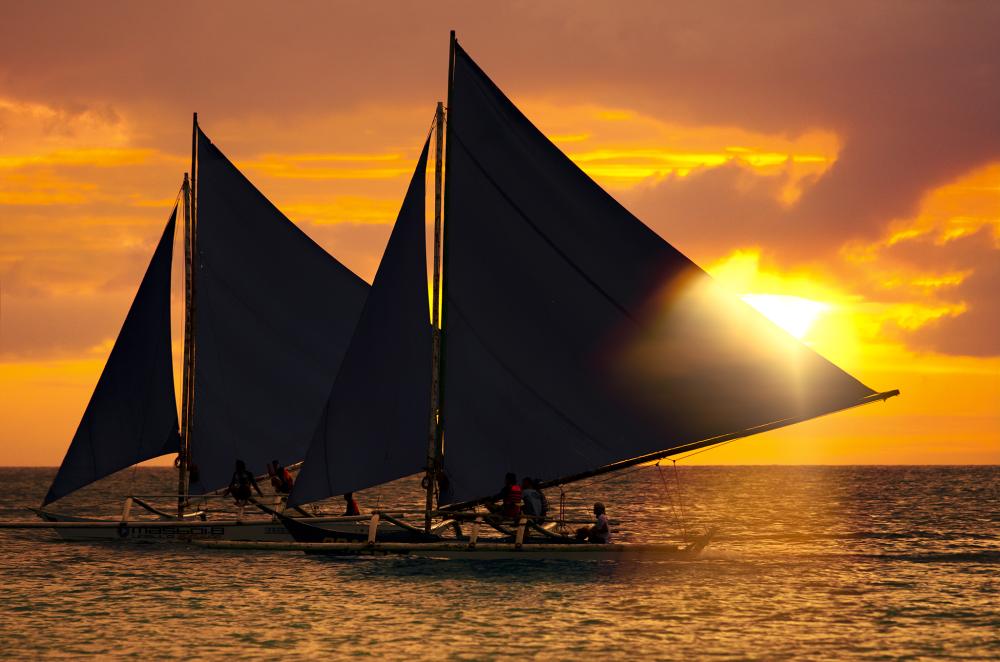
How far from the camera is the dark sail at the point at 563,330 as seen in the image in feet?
102

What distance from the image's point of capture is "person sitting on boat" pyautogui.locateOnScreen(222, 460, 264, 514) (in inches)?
1578

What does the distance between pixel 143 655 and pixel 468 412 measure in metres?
10.9

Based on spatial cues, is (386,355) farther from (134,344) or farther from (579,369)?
(134,344)

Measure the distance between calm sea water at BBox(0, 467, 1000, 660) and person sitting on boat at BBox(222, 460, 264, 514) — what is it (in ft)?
6.67

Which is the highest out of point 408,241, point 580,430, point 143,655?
point 408,241

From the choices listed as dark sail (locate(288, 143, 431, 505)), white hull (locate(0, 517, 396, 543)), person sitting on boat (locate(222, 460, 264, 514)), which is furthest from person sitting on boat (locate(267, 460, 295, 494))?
dark sail (locate(288, 143, 431, 505))

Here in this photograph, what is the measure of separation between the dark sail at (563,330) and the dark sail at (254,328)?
12.5 m

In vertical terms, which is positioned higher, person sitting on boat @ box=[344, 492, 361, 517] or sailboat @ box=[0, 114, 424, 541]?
sailboat @ box=[0, 114, 424, 541]

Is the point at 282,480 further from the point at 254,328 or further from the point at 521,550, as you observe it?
the point at 521,550

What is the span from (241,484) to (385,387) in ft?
34.0

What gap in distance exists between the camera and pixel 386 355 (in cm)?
3297

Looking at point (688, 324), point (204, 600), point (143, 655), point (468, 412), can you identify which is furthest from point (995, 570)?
point (143, 655)

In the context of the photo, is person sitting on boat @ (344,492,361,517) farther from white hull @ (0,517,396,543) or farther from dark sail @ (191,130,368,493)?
dark sail @ (191,130,368,493)

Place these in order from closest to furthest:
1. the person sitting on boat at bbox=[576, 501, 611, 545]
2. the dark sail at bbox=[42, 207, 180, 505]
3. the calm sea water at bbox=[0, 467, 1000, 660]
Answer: the calm sea water at bbox=[0, 467, 1000, 660]
the person sitting on boat at bbox=[576, 501, 611, 545]
the dark sail at bbox=[42, 207, 180, 505]
